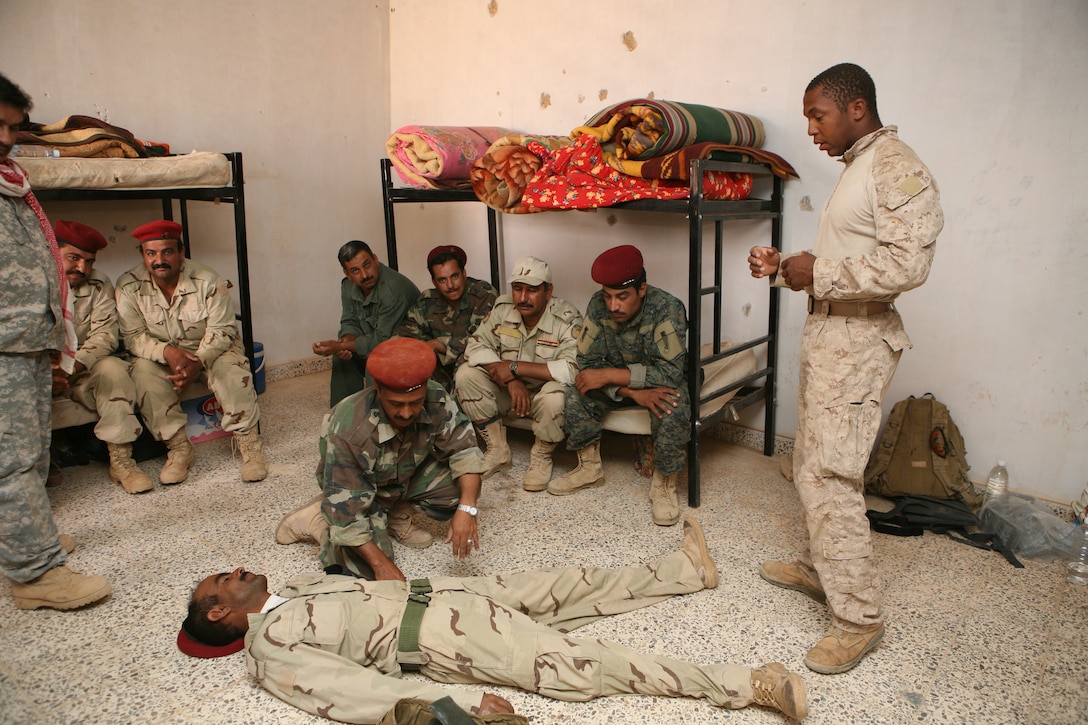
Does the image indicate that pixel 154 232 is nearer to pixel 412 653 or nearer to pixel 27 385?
pixel 27 385

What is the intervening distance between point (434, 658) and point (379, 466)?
0.69 m

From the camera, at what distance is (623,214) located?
3.73 metres

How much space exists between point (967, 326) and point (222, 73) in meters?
3.96

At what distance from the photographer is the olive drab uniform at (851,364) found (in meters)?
1.89

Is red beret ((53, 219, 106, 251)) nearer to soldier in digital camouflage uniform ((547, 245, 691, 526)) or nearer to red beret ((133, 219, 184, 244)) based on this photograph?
red beret ((133, 219, 184, 244))

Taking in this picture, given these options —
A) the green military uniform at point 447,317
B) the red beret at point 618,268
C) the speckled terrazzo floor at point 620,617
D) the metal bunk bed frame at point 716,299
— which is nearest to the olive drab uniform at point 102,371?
the speckled terrazzo floor at point 620,617

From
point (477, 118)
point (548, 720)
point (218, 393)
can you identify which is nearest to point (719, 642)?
point (548, 720)

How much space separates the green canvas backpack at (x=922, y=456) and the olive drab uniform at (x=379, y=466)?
5.36ft

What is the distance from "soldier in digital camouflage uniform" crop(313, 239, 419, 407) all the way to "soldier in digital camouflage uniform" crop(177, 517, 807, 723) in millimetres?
1805

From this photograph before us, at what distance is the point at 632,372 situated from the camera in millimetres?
2982

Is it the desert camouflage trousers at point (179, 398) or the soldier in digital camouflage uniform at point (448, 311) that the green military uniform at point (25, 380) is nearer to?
the desert camouflage trousers at point (179, 398)

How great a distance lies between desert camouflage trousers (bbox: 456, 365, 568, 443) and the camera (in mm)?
3182

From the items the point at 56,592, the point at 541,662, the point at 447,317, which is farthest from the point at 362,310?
the point at 541,662

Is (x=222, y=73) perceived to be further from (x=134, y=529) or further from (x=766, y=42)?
(x=766, y=42)
